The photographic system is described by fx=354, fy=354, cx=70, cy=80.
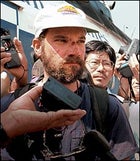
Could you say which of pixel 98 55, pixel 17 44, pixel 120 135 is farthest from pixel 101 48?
pixel 120 135

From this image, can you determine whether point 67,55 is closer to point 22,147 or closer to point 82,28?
point 82,28

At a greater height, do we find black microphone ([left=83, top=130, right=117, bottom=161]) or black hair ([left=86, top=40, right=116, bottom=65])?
black hair ([left=86, top=40, right=116, bottom=65])

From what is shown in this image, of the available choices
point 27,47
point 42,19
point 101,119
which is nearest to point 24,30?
point 27,47

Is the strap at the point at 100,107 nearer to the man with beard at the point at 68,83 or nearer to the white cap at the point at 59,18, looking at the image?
the man with beard at the point at 68,83

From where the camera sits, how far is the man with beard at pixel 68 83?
1.12 meters

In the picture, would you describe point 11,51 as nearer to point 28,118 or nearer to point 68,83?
point 68,83

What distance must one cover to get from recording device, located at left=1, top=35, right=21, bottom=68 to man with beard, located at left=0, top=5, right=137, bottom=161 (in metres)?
0.10

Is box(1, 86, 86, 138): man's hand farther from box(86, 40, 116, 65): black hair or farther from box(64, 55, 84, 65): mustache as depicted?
box(86, 40, 116, 65): black hair

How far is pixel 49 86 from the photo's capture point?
1.05 m

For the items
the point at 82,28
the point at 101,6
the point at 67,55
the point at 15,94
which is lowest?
the point at 15,94

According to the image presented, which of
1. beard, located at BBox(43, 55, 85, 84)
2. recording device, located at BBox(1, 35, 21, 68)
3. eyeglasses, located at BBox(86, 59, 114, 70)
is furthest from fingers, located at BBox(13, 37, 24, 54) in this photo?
eyeglasses, located at BBox(86, 59, 114, 70)

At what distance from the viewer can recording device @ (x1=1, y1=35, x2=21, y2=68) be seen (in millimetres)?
1462

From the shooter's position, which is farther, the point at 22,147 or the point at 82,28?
the point at 82,28

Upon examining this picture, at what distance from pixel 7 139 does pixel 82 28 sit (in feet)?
1.95
